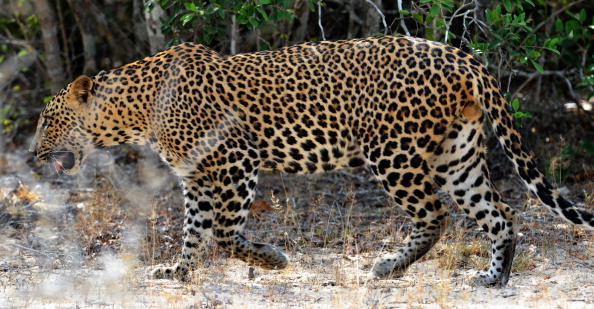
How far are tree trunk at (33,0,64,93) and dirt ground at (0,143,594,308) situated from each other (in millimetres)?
1599

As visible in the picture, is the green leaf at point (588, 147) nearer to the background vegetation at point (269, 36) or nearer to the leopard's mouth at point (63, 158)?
the background vegetation at point (269, 36)

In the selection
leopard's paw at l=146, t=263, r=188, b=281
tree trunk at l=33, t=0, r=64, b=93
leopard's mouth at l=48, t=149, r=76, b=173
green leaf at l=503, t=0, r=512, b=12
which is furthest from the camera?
tree trunk at l=33, t=0, r=64, b=93

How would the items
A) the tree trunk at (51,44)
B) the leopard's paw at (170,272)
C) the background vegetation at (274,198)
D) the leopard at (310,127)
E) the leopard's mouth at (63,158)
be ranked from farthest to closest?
Result: 1. the tree trunk at (51,44)
2. the leopard's mouth at (63,158)
3. the leopard's paw at (170,272)
4. the background vegetation at (274,198)
5. the leopard at (310,127)

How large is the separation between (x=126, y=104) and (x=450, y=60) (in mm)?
2632

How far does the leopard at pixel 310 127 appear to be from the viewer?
574 centimetres

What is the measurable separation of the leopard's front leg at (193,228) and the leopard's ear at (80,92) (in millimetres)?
1072

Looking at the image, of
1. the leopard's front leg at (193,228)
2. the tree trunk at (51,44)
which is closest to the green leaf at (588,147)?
the leopard's front leg at (193,228)

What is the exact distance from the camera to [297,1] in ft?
28.3

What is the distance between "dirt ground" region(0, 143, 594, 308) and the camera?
5590 millimetres

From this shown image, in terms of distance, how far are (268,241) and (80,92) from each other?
2249 millimetres

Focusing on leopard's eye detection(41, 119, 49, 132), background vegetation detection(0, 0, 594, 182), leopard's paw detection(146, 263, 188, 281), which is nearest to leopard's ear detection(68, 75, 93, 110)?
leopard's eye detection(41, 119, 49, 132)

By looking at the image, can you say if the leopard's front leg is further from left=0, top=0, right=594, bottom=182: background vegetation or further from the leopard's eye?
left=0, top=0, right=594, bottom=182: background vegetation

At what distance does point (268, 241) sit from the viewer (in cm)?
753

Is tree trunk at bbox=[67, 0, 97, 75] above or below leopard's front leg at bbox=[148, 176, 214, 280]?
above
